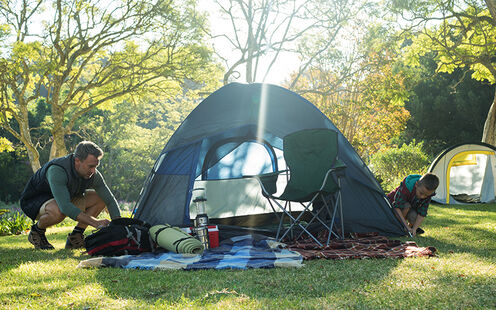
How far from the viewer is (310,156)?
382cm

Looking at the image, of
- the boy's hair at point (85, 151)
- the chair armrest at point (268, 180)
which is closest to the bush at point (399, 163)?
the chair armrest at point (268, 180)

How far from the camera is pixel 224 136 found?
14.6ft

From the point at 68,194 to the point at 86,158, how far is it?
0.29m

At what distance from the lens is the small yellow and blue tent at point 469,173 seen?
7.46 metres

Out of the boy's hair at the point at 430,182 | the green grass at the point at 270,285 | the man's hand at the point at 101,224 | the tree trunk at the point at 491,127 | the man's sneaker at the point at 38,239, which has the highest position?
the tree trunk at the point at 491,127

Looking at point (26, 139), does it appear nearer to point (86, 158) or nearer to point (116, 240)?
point (86, 158)

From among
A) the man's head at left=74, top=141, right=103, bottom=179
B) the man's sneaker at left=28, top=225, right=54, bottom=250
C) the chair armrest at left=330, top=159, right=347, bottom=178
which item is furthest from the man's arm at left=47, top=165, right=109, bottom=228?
the chair armrest at left=330, top=159, right=347, bottom=178

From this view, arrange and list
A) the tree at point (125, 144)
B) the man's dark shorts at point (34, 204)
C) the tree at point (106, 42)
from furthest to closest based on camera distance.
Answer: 1. the tree at point (125, 144)
2. the tree at point (106, 42)
3. the man's dark shorts at point (34, 204)

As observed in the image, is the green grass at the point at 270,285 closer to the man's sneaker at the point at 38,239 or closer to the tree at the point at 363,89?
the man's sneaker at the point at 38,239

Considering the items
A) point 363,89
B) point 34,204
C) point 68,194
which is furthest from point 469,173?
point 34,204

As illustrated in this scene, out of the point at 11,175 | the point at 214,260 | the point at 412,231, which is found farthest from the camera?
the point at 11,175

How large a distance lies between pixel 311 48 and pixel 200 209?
8.28 meters

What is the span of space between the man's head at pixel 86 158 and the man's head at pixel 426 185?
2.61m

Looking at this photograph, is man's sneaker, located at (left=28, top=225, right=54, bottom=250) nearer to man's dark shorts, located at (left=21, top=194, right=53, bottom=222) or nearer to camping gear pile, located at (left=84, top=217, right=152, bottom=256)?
man's dark shorts, located at (left=21, top=194, right=53, bottom=222)
